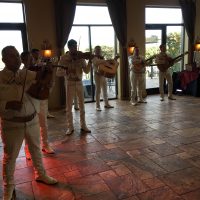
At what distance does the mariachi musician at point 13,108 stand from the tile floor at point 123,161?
54 cm

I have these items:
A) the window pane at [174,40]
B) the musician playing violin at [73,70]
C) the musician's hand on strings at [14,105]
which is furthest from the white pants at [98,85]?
the musician's hand on strings at [14,105]

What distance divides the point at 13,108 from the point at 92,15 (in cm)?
532

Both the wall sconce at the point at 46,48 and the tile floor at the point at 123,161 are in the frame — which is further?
the wall sconce at the point at 46,48

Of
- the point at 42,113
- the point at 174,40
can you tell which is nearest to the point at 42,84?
the point at 42,113

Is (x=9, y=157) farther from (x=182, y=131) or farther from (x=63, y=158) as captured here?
(x=182, y=131)

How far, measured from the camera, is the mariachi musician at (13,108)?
7.11 ft

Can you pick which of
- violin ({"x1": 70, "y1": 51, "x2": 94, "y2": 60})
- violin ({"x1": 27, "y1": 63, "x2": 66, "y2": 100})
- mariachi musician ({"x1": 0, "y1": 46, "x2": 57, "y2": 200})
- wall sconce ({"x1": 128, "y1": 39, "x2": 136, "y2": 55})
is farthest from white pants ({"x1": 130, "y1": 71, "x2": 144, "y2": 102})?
mariachi musician ({"x1": 0, "y1": 46, "x2": 57, "y2": 200})

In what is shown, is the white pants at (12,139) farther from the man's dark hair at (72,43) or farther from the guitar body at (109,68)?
the guitar body at (109,68)

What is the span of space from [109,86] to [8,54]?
5564 mm

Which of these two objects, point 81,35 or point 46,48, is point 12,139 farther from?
point 81,35

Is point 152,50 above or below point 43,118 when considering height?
above

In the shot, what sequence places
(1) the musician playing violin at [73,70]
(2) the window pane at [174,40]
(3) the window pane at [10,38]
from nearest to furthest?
1. (1) the musician playing violin at [73,70]
2. (3) the window pane at [10,38]
3. (2) the window pane at [174,40]

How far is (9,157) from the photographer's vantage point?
2.25 metres

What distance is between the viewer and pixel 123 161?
129 inches
